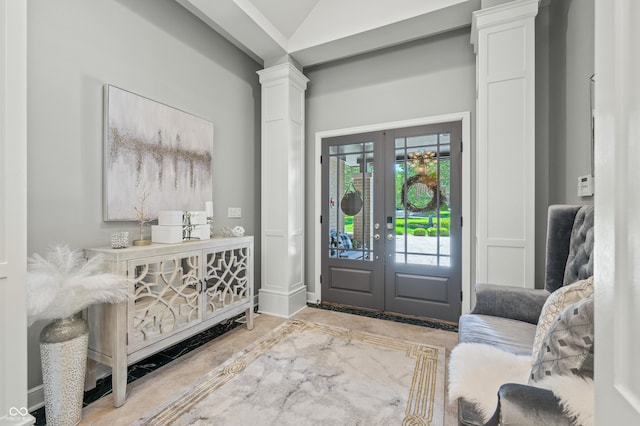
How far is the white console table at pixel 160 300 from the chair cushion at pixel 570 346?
6.90 feet

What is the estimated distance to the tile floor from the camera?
67.3 inches

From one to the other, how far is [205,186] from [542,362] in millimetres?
2785

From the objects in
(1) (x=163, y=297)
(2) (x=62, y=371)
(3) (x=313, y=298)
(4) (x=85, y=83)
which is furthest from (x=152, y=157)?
(3) (x=313, y=298)

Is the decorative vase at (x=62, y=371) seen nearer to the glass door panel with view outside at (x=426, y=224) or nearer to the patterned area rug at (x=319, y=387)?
the patterned area rug at (x=319, y=387)

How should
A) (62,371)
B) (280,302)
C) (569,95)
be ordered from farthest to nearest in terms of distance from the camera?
1. (280,302)
2. (569,95)
3. (62,371)

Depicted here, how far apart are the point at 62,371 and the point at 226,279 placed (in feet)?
4.06

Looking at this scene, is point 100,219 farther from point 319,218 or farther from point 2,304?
point 319,218

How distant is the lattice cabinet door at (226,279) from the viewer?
2.45 meters

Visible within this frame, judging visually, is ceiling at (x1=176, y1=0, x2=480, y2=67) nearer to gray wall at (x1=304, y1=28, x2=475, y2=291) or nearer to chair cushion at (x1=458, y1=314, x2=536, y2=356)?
gray wall at (x1=304, y1=28, x2=475, y2=291)

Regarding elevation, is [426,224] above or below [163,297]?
above

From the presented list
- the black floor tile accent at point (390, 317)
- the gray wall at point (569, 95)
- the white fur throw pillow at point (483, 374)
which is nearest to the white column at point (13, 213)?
the white fur throw pillow at point (483, 374)

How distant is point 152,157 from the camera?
7.91 ft

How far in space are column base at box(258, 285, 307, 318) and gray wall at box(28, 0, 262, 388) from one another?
1.65 m

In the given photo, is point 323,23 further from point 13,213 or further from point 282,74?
point 13,213
